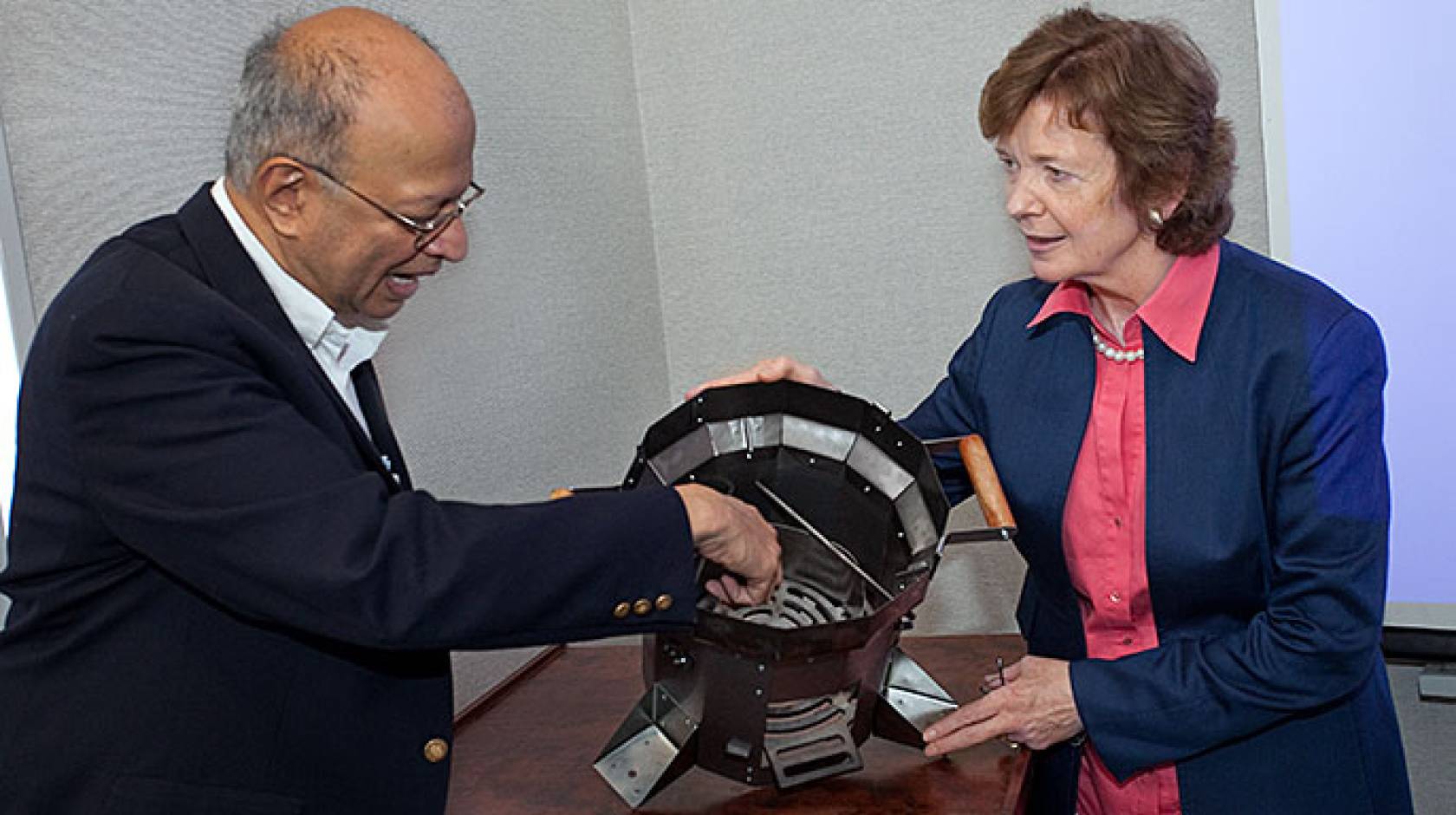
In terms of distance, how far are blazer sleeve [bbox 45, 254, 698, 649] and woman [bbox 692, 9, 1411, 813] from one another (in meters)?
0.56

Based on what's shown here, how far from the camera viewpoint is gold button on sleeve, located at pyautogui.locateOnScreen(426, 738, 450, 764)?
129 centimetres

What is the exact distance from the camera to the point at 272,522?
1.06m

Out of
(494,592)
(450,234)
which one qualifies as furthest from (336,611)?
(450,234)

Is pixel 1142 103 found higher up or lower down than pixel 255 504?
higher up

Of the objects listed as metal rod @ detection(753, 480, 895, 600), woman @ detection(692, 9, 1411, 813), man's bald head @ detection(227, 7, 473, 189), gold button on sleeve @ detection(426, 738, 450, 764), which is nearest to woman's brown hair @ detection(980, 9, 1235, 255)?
woman @ detection(692, 9, 1411, 813)

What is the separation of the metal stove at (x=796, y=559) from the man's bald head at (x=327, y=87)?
461 mm

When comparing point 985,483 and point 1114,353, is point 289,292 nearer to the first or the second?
point 985,483

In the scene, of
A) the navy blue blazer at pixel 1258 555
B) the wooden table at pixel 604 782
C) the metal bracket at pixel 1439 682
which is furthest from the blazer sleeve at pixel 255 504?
the metal bracket at pixel 1439 682

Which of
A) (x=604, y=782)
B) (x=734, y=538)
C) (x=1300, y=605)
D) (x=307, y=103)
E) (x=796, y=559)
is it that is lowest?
(x=604, y=782)

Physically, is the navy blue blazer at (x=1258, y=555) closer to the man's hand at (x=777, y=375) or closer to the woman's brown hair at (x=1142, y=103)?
the woman's brown hair at (x=1142, y=103)

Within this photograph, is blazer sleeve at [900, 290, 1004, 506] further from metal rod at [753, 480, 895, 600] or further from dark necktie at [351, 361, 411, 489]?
dark necktie at [351, 361, 411, 489]

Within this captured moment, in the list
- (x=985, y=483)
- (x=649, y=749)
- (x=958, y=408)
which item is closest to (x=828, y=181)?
(x=958, y=408)

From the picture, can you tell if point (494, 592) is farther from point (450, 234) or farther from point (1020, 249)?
point (1020, 249)

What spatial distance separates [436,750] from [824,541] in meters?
0.45
